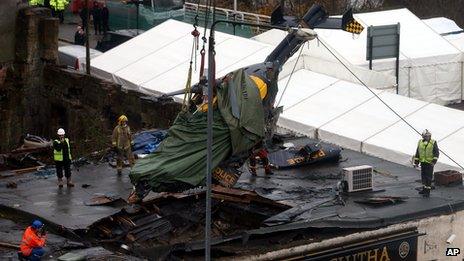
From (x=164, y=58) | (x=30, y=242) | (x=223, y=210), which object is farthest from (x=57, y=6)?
(x=30, y=242)

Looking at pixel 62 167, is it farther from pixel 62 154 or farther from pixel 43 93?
pixel 43 93

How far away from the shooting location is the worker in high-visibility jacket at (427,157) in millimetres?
25953

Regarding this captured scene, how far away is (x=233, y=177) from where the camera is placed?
25.0m

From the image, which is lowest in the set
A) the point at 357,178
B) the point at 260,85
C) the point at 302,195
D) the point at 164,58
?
the point at 302,195

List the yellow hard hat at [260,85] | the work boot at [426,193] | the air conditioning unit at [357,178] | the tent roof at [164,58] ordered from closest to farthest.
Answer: the yellow hard hat at [260,85]
the air conditioning unit at [357,178]
the work boot at [426,193]
the tent roof at [164,58]

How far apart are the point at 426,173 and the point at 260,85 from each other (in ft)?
14.3

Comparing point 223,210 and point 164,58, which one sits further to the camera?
point 164,58

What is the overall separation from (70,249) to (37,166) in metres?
7.92

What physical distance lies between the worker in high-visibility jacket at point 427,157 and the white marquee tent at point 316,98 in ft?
13.1

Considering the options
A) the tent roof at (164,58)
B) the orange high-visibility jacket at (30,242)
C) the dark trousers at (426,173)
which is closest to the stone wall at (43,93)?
the tent roof at (164,58)

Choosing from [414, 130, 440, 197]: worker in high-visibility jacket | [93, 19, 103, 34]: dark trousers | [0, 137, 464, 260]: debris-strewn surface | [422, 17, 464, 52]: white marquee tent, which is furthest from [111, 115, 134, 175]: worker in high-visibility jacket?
[93, 19, 103, 34]: dark trousers

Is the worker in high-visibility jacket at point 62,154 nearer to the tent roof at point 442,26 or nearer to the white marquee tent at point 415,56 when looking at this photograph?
the white marquee tent at point 415,56

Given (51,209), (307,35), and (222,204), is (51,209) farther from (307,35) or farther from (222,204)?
(307,35)

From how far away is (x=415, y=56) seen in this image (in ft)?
140
